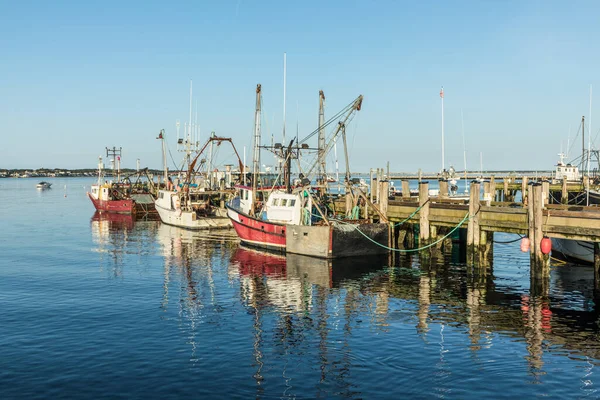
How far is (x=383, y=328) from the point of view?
2288 centimetres

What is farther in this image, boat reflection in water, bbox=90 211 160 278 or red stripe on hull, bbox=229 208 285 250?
red stripe on hull, bbox=229 208 285 250

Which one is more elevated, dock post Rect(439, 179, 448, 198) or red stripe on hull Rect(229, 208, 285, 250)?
dock post Rect(439, 179, 448, 198)

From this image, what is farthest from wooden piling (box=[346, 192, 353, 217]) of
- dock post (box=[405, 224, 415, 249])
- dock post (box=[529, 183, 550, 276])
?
dock post (box=[529, 183, 550, 276])

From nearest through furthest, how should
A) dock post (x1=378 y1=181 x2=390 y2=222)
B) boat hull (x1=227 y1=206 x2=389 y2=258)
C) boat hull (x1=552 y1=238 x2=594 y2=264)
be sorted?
boat hull (x1=552 y1=238 x2=594 y2=264) → boat hull (x1=227 y1=206 x2=389 y2=258) → dock post (x1=378 y1=181 x2=390 y2=222)

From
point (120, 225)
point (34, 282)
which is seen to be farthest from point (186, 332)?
point (120, 225)

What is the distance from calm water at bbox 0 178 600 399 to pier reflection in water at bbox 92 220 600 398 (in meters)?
0.08

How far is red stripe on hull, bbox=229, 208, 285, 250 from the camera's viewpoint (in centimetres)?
4297

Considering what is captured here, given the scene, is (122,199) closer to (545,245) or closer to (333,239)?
(333,239)

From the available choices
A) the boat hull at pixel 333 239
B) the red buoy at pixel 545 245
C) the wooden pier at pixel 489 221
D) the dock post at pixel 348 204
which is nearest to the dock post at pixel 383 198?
the wooden pier at pixel 489 221

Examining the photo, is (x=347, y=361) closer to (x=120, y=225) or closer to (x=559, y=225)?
(x=559, y=225)

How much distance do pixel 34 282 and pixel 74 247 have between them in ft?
56.7

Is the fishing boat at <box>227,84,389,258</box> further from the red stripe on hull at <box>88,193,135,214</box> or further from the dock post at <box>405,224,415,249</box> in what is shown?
the red stripe on hull at <box>88,193,135,214</box>

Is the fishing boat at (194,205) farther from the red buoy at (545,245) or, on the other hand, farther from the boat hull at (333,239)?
the red buoy at (545,245)

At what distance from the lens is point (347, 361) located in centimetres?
1911
